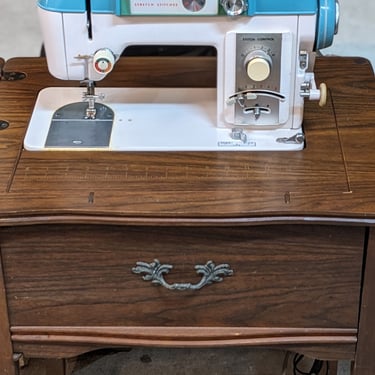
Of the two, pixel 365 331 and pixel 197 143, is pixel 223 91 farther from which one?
pixel 365 331

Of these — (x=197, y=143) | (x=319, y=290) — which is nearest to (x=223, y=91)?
(x=197, y=143)

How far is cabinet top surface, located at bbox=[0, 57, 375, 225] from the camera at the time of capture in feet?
4.02

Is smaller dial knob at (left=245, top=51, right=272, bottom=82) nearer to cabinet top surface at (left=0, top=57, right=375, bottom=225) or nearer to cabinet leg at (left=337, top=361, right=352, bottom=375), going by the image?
cabinet top surface at (left=0, top=57, right=375, bottom=225)

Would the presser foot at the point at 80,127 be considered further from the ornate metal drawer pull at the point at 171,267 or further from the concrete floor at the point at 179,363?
the concrete floor at the point at 179,363

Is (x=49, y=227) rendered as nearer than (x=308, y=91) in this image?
Yes

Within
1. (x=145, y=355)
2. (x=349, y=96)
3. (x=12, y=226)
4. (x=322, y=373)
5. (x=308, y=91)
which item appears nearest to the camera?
(x=12, y=226)

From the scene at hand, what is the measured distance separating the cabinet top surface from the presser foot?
24 millimetres

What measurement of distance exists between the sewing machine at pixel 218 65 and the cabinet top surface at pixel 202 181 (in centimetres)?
3

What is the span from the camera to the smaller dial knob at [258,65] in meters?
1.33

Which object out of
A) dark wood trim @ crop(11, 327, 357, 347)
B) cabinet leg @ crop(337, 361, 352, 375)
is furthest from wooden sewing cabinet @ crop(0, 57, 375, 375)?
cabinet leg @ crop(337, 361, 352, 375)

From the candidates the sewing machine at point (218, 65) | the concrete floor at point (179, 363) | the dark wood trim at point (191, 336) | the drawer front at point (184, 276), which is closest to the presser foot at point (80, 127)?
the sewing machine at point (218, 65)

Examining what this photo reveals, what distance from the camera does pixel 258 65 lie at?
4.35 feet

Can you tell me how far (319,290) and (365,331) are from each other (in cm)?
10

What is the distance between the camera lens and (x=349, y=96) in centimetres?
151
